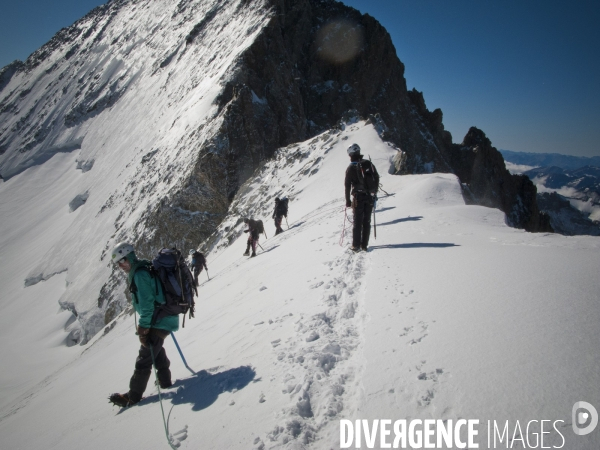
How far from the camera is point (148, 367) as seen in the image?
148 inches

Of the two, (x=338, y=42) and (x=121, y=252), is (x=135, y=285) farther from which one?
(x=338, y=42)

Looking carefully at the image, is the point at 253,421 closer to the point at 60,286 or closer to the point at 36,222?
the point at 60,286

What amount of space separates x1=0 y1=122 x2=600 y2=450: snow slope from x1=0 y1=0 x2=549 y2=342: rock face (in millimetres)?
13710

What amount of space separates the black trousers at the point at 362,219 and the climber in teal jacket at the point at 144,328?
3975 mm

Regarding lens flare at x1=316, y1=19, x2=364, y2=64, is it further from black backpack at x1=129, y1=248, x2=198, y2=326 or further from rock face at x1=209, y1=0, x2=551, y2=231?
black backpack at x1=129, y1=248, x2=198, y2=326

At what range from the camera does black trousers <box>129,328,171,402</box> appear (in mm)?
3723

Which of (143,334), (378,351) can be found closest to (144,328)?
(143,334)

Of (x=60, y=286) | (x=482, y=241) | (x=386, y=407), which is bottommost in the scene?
(x=60, y=286)

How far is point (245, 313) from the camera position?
5.10 meters

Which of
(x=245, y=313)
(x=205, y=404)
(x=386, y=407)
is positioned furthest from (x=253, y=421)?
(x=245, y=313)

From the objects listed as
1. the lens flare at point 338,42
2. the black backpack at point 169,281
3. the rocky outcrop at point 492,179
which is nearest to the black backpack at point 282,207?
the black backpack at point 169,281

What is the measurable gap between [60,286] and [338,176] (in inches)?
1348

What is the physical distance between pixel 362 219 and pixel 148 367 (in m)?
4.55

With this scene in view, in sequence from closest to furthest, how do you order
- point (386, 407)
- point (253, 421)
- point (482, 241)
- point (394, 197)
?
point (386, 407) → point (253, 421) → point (482, 241) → point (394, 197)
